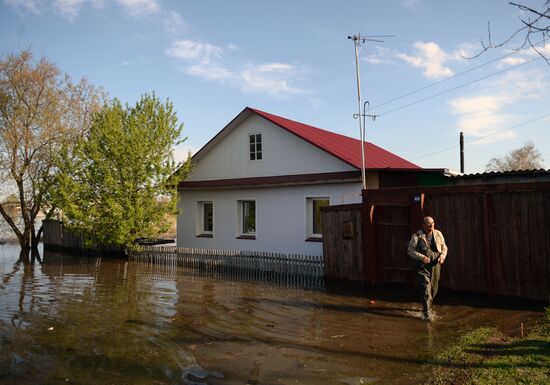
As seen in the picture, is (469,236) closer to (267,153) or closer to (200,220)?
(267,153)

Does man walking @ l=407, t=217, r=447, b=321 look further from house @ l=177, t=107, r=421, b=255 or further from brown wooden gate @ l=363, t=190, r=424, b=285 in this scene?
house @ l=177, t=107, r=421, b=255

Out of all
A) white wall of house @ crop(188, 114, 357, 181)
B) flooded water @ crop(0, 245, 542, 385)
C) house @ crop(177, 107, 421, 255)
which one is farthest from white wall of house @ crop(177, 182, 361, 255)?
flooded water @ crop(0, 245, 542, 385)

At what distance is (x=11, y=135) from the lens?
21922 mm

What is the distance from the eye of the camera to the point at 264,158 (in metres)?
16.7

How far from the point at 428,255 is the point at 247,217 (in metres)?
10.7

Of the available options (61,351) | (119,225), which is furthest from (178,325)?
(119,225)

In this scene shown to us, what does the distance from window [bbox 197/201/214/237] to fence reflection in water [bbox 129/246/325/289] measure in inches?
103

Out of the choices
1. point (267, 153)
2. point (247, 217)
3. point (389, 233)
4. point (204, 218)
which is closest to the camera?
point (389, 233)

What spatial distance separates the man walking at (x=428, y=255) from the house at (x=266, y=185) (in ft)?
17.9

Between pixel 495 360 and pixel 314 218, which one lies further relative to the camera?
pixel 314 218

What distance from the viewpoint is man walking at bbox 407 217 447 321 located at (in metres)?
7.79

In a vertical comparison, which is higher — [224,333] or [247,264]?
[247,264]

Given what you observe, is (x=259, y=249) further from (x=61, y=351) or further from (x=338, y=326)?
(x=61, y=351)

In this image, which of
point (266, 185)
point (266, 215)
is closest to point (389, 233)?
point (266, 185)
